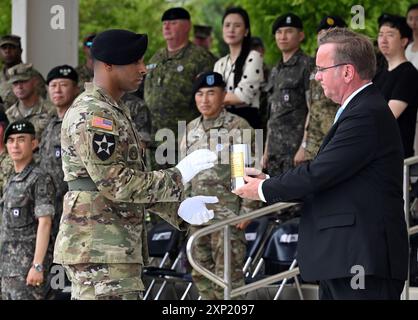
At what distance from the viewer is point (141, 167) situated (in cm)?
632

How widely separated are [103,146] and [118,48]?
1.85ft

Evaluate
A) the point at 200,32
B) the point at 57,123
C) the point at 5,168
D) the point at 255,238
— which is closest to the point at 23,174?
the point at 5,168

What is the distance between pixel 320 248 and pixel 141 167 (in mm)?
1184

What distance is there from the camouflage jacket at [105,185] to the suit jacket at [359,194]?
0.84 metres

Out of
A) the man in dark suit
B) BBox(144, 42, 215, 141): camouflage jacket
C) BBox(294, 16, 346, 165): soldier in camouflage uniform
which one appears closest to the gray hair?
the man in dark suit

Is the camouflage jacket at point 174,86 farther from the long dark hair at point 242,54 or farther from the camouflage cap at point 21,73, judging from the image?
the camouflage cap at point 21,73

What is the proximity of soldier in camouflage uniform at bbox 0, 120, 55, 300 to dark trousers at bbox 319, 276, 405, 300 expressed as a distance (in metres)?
4.27

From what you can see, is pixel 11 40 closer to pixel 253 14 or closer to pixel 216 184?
pixel 216 184

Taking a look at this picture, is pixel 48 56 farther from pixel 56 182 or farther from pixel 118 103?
pixel 118 103

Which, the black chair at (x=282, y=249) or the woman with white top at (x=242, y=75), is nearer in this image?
the black chair at (x=282, y=249)

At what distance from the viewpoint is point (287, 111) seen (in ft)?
34.6

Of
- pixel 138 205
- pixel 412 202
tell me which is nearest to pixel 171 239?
pixel 412 202

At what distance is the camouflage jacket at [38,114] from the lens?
11203mm

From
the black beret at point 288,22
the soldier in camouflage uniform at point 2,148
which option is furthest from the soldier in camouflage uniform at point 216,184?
the soldier in camouflage uniform at point 2,148
